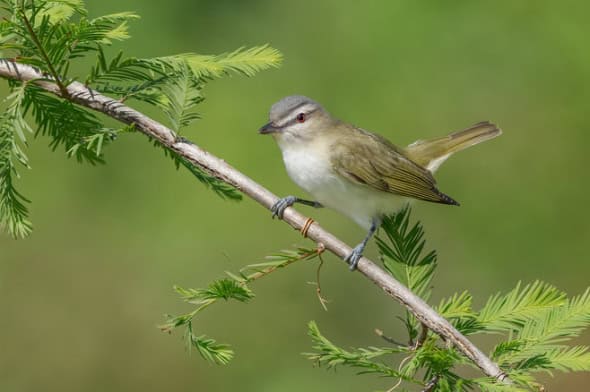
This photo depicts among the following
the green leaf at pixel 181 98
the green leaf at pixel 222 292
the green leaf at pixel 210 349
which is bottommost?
the green leaf at pixel 210 349

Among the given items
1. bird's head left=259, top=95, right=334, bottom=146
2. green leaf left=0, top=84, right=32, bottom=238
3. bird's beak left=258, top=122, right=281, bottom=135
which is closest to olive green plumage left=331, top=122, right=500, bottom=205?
bird's head left=259, top=95, right=334, bottom=146

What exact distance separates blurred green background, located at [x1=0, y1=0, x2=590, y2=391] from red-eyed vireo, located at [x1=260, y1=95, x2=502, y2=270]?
1261mm

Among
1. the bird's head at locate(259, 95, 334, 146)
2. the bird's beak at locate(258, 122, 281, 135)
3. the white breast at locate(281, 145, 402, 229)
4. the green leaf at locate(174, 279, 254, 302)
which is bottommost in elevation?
the green leaf at locate(174, 279, 254, 302)

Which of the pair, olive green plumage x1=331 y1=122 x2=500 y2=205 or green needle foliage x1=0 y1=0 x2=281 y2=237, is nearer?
green needle foliage x1=0 y1=0 x2=281 y2=237

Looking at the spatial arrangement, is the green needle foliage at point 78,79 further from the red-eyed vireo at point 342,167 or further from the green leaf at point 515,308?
the red-eyed vireo at point 342,167

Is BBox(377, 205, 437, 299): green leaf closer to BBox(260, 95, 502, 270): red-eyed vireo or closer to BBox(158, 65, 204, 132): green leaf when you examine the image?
BBox(158, 65, 204, 132): green leaf

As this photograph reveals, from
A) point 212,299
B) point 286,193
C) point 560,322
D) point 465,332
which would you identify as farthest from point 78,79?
point 286,193

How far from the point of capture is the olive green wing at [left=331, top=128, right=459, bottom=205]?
10.7 ft

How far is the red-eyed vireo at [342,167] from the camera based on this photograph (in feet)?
10.5

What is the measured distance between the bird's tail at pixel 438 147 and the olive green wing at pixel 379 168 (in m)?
0.18

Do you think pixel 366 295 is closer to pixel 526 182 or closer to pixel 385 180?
pixel 526 182

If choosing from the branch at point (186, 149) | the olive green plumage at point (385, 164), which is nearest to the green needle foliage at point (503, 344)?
the branch at point (186, 149)

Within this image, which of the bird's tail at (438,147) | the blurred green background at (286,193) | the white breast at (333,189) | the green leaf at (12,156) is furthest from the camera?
the blurred green background at (286,193)

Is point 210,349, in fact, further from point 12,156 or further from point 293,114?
point 293,114
